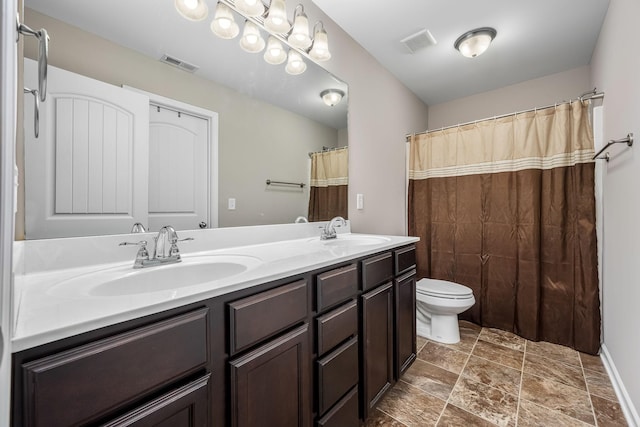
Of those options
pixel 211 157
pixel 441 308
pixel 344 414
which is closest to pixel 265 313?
pixel 344 414

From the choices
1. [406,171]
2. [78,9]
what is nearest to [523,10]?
[406,171]

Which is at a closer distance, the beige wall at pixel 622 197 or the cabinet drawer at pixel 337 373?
the cabinet drawer at pixel 337 373

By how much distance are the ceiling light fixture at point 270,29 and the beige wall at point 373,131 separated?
235 mm

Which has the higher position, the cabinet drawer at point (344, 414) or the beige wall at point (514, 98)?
the beige wall at point (514, 98)

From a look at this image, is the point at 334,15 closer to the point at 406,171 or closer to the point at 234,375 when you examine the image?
the point at 406,171

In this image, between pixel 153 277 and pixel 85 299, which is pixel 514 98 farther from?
pixel 85 299

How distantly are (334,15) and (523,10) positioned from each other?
1.23m

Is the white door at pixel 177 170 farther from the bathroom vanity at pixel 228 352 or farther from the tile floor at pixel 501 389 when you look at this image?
the tile floor at pixel 501 389

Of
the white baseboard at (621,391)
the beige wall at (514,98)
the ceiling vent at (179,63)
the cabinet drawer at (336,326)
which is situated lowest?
the white baseboard at (621,391)

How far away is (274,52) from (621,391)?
8.61 feet

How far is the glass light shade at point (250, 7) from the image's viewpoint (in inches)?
52.9

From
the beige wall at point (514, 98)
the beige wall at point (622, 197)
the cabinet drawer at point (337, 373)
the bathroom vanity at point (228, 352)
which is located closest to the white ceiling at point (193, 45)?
the bathroom vanity at point (228, 352)

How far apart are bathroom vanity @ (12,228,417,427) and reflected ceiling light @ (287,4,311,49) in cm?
122

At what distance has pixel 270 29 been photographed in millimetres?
1494
